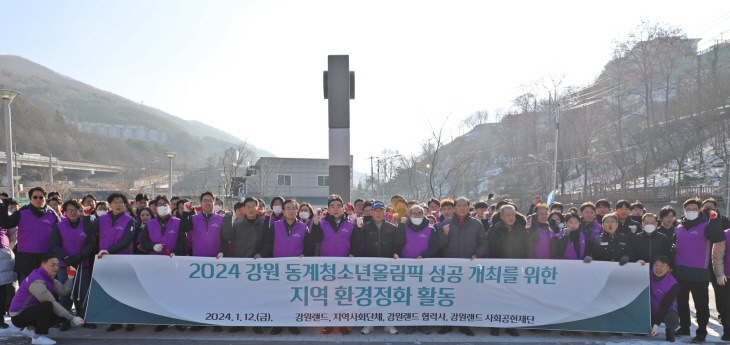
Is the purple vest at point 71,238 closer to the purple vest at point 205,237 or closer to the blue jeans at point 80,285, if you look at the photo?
the blue jeans at point 80,285

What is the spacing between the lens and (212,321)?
544cm

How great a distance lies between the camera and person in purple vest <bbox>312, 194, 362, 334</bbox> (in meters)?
5.79

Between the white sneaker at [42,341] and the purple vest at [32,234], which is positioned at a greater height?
the purple vest at [32,234]

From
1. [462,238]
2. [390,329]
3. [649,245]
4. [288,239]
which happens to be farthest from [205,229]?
[649,245]

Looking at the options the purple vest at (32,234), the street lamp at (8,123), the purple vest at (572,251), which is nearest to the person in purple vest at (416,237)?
the purple vest at (572,251)

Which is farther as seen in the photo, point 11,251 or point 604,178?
point 604,178

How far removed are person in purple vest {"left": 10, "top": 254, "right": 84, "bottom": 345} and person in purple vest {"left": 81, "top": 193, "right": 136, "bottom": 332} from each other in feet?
2.07

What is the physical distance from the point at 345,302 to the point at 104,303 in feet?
10.5

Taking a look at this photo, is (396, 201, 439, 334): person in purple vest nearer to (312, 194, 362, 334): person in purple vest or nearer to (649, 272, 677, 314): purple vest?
(312, 194, 362, 334): person in purple vest

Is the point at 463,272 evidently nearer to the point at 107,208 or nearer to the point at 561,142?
the point at 107,208

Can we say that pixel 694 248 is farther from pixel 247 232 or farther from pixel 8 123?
pixel 8 123

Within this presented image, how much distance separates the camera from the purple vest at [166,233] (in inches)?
230

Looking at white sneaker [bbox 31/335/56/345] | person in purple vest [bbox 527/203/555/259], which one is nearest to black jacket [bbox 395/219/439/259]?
person in purple vest [bbox 527/203/555/259]

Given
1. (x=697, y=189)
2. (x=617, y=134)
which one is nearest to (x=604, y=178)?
(x=617, y=134)
